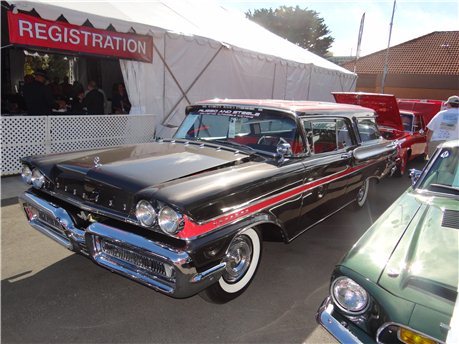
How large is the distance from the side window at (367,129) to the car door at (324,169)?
0.42 metres

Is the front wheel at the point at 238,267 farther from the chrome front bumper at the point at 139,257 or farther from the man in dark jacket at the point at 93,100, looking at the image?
the man in dark jacket at the point at 93,100

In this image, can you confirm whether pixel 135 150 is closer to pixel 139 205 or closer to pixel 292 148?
pixel 139 205

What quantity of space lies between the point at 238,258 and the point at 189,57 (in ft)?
23.4

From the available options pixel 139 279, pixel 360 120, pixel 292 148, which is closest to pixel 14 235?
pixel 139 279

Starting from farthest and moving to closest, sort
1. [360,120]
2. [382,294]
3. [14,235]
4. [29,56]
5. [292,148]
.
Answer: [29,56] < [360,120] < [14,235] < [292,148] < [382,294]

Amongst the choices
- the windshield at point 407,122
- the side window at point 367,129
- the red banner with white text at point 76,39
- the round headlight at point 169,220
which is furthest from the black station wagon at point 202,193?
the windshield at point 407,122

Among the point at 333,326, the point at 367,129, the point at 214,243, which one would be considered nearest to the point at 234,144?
the point at 214,243

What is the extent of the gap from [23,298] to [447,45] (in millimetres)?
38650

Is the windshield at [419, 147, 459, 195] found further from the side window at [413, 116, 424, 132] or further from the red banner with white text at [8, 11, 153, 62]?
the red banner with white text at [8, 11, 153, 62]

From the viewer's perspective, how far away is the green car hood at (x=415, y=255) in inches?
71.0

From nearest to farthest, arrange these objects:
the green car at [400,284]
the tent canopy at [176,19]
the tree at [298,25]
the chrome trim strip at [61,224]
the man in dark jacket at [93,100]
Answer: the green car at [400,284], the chrome trim strip at [61,224], the tent canopy at [176,19], the man in dark jacket at [93,100], the tree at [298,25]

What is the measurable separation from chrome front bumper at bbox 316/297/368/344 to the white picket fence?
592 centimetres

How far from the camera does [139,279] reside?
2.51 meters

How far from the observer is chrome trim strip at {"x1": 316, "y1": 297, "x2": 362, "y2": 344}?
1921 millimetres
